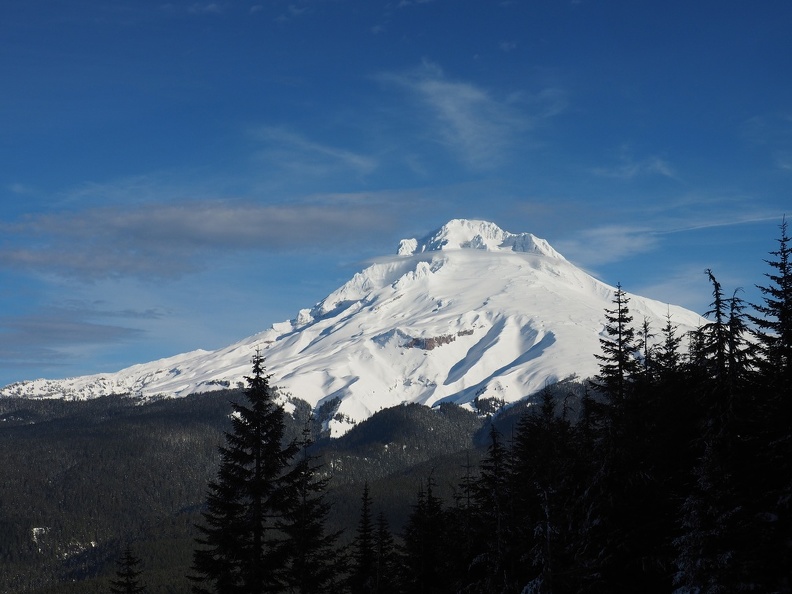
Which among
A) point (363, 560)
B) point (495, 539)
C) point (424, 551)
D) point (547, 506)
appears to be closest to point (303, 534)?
point (495, 539)

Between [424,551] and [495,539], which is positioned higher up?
[495,539]

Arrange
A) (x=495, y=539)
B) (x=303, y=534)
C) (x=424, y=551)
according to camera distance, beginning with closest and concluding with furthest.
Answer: (x=303, y=534), (x=495, y=539), (x=424, y=551)

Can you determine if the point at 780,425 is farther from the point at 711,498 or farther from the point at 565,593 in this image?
the point at 565,593

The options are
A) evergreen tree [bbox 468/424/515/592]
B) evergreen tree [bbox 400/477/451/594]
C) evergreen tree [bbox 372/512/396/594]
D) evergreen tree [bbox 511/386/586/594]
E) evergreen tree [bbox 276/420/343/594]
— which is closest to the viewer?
evergreen tree [bbox 511/386/586/594]

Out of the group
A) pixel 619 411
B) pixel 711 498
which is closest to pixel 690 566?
pixel 711 498

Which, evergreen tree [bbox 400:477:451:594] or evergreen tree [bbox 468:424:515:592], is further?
evergreen tree [bbox 400:477:451:594]

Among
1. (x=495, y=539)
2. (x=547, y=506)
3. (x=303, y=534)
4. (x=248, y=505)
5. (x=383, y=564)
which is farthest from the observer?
(x=383, y=564)

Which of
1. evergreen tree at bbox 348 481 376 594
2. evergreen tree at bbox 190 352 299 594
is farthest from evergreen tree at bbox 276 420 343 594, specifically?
evergreen tree at bbox 348 481 376 594

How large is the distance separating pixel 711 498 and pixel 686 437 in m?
13.9

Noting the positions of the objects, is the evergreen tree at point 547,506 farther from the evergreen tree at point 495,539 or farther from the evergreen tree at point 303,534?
the evergreen tree at point 303,534

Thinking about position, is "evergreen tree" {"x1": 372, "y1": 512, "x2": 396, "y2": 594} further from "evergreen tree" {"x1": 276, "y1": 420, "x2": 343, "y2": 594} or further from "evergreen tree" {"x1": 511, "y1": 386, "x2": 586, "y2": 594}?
"evergreen tree" {"x1": 511, "y1": 386, "x2": 586, "y2": 594}

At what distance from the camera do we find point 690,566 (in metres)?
28.4

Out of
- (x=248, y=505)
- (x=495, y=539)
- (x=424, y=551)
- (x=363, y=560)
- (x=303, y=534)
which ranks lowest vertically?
(x=363, y=560)

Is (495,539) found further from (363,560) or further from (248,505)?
(363,560)
